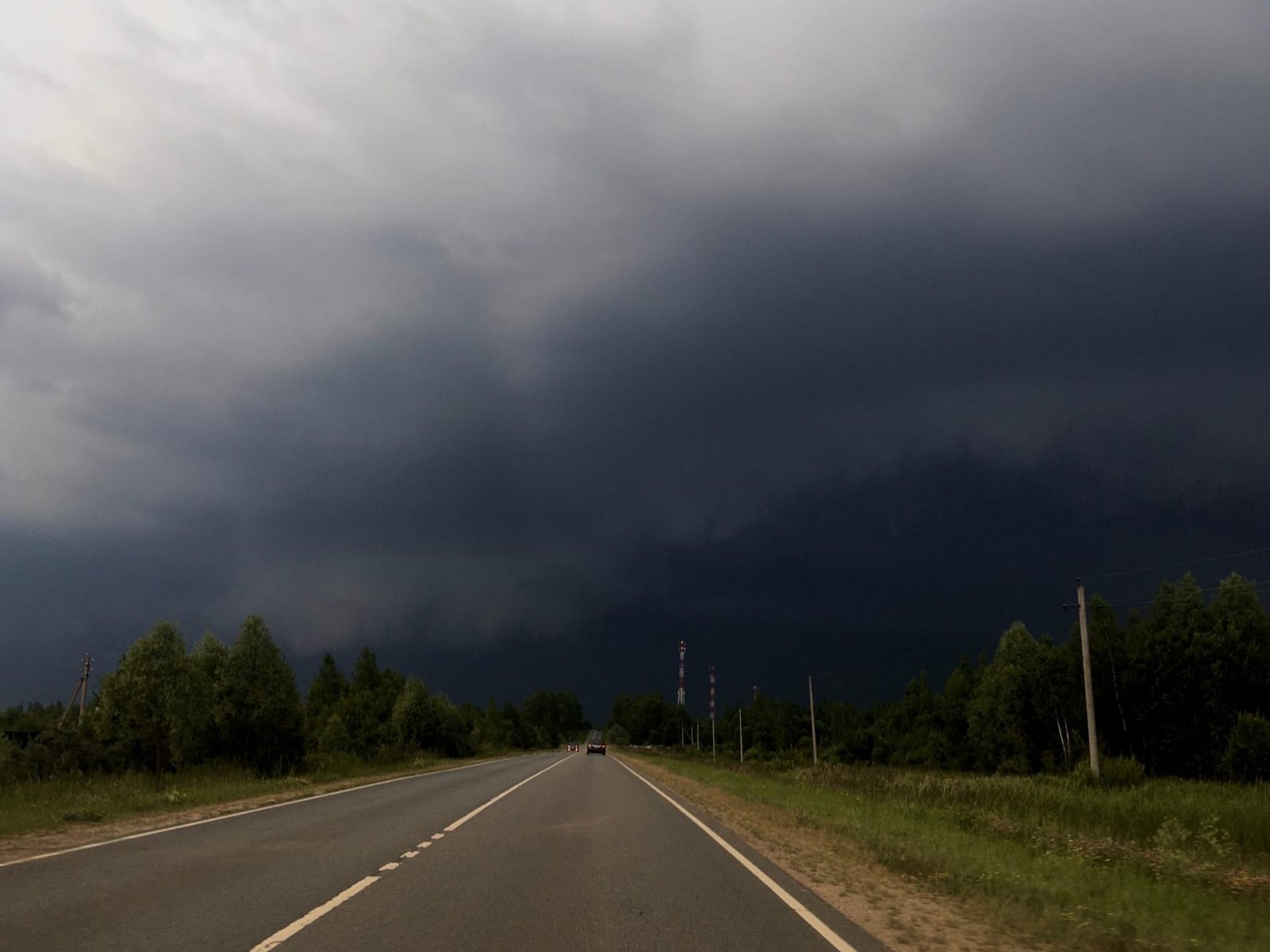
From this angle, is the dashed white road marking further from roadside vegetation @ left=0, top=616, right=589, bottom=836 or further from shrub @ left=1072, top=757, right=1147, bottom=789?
shrub @ left=1072, top=757, right=1147, bottom=789

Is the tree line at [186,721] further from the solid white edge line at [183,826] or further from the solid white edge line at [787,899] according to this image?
the solid white edge line at [787,899]

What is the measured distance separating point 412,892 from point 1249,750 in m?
68.8

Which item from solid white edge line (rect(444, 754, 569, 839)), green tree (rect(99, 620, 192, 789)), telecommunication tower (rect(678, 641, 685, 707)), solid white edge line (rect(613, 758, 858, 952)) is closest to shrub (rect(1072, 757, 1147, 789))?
solid white edge line (rect(444, 754, 569, 839))

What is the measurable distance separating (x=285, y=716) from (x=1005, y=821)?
1395 inches

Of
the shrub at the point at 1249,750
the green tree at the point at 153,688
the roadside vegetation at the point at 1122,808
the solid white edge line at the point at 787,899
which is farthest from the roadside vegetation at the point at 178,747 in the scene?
the shrub at the point at 1249,750

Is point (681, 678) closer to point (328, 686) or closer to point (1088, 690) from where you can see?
point (328, 686)

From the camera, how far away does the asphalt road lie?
8.27 metres

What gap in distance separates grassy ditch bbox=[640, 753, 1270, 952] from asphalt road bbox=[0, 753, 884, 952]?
7.18ft

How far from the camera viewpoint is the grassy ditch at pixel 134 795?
61.1 ft

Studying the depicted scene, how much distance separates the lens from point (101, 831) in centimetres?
1712

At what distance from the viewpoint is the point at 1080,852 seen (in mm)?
15250

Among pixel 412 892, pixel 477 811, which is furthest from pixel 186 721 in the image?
pixel 412 892

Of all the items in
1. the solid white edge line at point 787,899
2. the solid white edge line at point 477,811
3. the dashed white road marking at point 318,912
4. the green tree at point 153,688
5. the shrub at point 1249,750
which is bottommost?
the shrub at point 1249,750

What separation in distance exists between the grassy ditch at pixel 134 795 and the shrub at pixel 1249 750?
2191 inches
